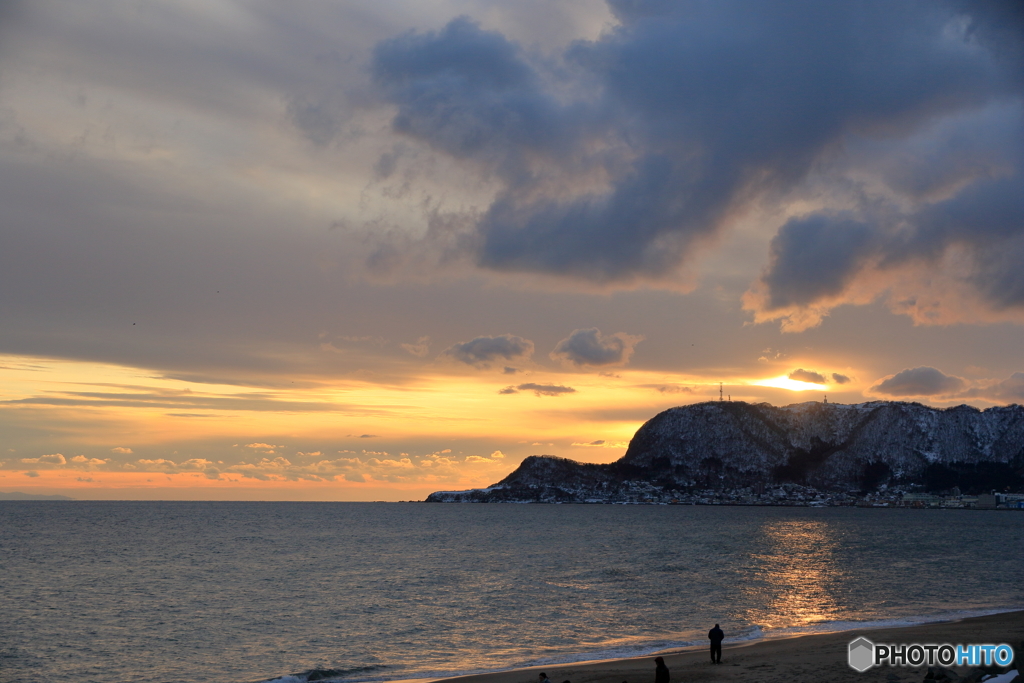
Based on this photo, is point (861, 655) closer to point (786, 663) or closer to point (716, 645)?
point (786, 663)

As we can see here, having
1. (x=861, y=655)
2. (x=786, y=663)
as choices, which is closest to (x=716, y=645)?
(x=786, y=663)

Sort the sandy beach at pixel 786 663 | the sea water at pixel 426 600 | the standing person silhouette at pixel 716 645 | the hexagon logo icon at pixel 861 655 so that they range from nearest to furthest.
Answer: the sandy beach at pixel 786 663, the hexagon logo icon at pixel 861 655, the standing person silhouette at pixel 716 645, the sea water at pixel 426 600

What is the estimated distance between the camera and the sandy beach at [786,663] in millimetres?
33875

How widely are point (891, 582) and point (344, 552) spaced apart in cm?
8067

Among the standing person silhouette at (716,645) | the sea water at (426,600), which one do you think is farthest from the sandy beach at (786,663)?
the sea water at (426,600)

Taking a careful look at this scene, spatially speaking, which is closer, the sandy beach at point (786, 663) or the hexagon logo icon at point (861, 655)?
the sandy beach at point (786, 663)

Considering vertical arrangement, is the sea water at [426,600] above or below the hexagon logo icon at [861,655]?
below

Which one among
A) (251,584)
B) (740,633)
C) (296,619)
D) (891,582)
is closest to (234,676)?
(296,619)

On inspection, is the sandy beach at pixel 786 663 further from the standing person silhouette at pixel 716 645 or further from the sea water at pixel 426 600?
the sea water at pixel 426 600

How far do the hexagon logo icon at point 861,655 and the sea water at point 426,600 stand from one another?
12.5 metres

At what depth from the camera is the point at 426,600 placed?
7075 cm

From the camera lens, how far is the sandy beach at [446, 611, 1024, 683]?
33875 mm

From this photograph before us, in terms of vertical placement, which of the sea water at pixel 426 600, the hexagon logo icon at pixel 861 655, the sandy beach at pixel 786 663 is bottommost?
the sea water at pixel 426 600

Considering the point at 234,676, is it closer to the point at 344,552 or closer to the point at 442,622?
the point at 442,622
